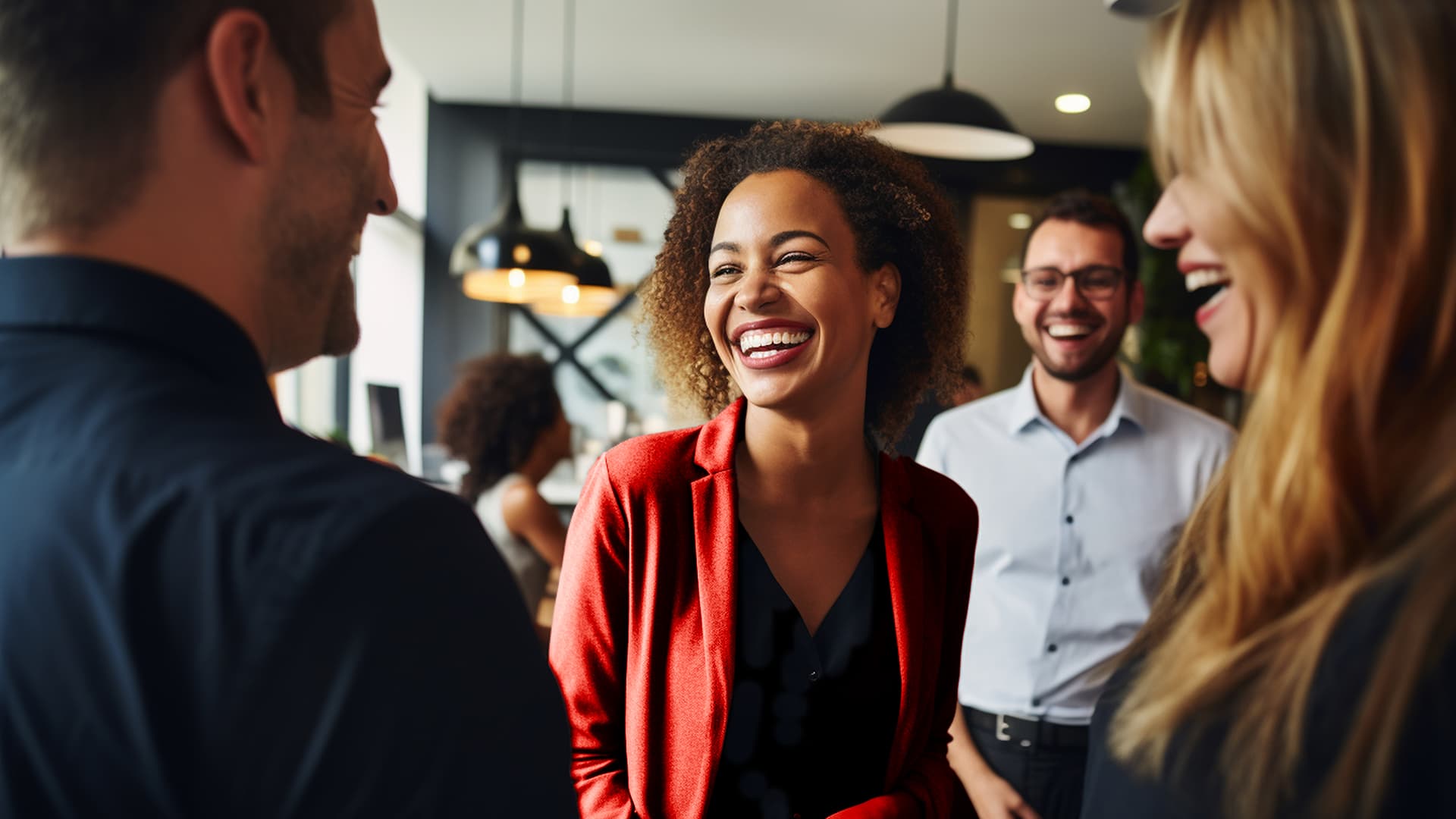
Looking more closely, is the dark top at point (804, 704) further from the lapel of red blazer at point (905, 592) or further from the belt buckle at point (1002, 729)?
the belt buckle at point (1002, 729)

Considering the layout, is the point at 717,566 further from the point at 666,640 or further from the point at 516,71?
the point at 516,71

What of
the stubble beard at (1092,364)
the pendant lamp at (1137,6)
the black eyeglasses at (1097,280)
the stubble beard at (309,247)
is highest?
the pendant lamp at (1137,6)

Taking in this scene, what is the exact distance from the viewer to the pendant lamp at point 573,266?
466 centimetres

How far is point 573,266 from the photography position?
4430 millimetres

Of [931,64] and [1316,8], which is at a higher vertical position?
[931,64]

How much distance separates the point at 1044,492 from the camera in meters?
2.12

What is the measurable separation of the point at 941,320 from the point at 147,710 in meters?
1.04

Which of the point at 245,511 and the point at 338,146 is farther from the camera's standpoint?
the point at 338,146

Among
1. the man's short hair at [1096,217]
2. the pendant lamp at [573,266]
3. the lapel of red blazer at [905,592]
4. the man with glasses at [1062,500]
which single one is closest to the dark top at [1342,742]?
the lapel of red blazer at [905,592]

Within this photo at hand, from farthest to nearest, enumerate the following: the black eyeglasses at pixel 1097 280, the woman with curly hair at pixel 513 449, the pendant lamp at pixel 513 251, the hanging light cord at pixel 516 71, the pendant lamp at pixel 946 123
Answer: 1. the hanging light cord at pixel 516 71
2. the pendant lamp at pixel 513 251
3. the pendant lamp at pixel 946 123
4. the woman with curly hair at pixel 513 449
5. the black eyeglasses at pixel 1097 280

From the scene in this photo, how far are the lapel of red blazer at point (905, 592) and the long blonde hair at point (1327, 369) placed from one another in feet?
1.45

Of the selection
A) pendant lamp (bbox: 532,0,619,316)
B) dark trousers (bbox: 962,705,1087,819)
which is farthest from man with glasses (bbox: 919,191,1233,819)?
pendant lamp (bbox: 532,0,619,316)

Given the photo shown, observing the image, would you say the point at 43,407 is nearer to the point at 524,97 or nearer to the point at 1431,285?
the point at 1431,285

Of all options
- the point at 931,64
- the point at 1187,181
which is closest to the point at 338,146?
the point at 1187,181
